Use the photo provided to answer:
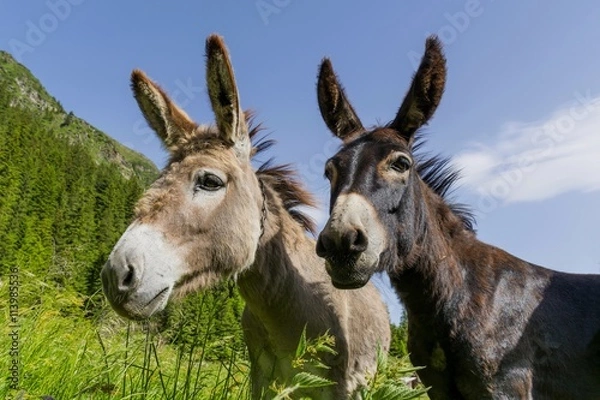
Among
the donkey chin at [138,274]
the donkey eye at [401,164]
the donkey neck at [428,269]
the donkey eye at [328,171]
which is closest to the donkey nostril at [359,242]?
the donkey neck at [428,269]

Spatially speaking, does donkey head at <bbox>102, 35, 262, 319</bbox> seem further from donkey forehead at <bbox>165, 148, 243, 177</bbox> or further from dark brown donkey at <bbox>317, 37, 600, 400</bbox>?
dark brown donkey at <bbox>317, 37, 600, 400</bbox>

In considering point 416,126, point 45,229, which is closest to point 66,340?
point 416,126

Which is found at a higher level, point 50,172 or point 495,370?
point 50,172

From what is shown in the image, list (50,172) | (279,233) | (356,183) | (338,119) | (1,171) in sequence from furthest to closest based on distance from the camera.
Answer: (50,172), (1,171), (338,119), (279,233), (356,183)

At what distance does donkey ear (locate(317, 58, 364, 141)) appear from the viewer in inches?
172

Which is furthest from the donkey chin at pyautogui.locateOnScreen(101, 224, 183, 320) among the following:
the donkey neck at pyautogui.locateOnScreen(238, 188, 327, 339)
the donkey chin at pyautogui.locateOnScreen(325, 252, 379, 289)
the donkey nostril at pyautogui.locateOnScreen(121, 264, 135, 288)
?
the donkey chin at pyautogui.locateOnScreen(325, 252, 379, 289)

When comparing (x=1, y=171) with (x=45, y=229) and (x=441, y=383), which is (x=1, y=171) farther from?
(x=441, y=383)

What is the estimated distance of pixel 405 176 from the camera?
3.63m

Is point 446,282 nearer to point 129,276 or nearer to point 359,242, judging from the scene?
point 359,242

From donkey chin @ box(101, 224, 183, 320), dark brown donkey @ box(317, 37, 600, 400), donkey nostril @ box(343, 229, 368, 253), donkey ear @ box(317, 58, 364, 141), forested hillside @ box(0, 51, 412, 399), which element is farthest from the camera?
→ donkey ear @ box(317, 58, 364, 141)

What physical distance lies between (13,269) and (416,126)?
331 centimetres

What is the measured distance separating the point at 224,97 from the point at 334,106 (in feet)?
3.50

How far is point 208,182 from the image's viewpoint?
11.9 ft

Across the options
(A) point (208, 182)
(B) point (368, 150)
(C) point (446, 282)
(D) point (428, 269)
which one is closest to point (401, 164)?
(B) point (368, 150)
